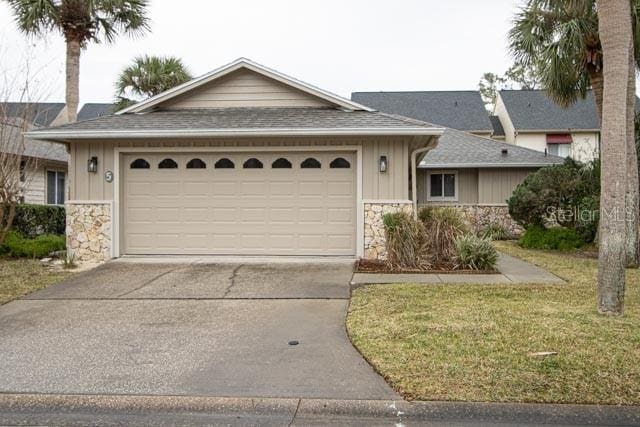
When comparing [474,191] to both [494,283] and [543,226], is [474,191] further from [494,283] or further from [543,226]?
[494,283]

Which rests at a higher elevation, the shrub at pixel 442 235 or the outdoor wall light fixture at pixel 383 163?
the outdoor wall light fixture at pixel 383 163

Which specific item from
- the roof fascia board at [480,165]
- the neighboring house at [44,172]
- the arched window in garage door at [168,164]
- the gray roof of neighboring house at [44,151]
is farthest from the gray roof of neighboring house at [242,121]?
the roof fascia board at [480,165]

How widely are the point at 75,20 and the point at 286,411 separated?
16715 mm

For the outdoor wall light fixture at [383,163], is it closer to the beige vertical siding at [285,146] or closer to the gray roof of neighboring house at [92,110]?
the beige vertical siding at [285,146]

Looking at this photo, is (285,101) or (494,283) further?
(285,101)

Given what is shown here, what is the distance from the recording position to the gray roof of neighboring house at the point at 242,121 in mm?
10914

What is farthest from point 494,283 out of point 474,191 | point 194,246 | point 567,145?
point 567,145

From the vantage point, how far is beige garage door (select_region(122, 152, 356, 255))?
11414 mm

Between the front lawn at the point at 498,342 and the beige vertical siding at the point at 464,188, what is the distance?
11.3 m

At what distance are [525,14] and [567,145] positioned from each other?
49.5ft

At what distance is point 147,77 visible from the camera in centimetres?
1988

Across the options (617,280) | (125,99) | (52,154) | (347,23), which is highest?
(347,23)

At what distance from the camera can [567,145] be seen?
27266 millimetres

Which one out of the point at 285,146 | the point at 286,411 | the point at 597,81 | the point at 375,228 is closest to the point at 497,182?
the point at 597,81
